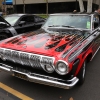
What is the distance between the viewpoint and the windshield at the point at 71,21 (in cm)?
475

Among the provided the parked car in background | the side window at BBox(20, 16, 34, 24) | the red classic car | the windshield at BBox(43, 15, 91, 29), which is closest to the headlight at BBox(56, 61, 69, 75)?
the red classic car

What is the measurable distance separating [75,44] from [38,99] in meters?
1.37

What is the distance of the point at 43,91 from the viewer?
3.58 meters

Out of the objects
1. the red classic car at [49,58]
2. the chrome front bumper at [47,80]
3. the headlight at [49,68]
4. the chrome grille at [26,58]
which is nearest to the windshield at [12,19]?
the red classic car at [49,58]

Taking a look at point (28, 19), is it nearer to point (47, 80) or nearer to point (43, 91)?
point (43, 91)

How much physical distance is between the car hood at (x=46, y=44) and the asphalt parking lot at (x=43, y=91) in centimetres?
93

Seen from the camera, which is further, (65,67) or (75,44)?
(75,44)

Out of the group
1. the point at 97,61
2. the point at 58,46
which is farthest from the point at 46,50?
the point at 97,61

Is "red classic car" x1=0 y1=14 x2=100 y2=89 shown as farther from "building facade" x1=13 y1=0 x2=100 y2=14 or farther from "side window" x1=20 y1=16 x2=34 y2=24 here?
"building facade" x1=13 y1=0 x2=100 y2=14

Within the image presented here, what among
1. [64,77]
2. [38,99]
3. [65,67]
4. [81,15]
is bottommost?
[38,99]

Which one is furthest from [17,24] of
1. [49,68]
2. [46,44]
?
[49,68]

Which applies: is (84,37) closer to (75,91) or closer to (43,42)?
(43,42)

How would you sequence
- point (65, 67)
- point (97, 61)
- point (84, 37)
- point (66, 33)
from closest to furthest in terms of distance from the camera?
point (65, 67) < point (84, 37) < point (66, 33) < point (97, 61)

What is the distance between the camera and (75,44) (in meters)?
3.54
